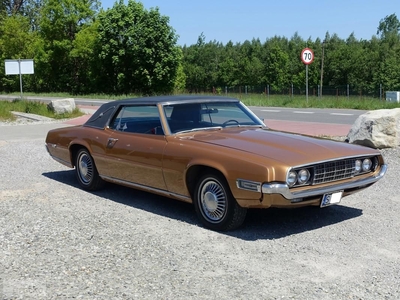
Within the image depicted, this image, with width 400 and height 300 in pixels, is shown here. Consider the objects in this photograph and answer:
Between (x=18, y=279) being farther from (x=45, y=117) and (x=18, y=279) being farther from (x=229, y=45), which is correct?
(x=229, y=45)

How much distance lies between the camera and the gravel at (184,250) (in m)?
4.20

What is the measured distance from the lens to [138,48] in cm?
5356

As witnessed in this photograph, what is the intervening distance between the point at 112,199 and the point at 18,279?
9.64 feet

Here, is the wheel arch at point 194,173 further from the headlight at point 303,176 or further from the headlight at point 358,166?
the headlight at point 358,166

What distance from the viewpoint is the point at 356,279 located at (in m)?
4.35

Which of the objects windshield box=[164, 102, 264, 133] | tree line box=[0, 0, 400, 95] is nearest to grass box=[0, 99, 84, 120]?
Result: windshield box=[164, 102, 264, 133]

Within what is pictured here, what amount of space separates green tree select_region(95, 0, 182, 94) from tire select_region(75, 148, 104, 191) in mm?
46420

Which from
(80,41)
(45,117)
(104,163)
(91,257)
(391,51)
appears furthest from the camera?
(391,51)

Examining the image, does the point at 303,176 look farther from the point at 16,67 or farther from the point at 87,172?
the point at 16,67

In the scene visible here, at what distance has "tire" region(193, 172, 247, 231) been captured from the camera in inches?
219

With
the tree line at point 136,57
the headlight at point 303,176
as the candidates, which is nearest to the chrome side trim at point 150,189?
the headlight at point 303,176

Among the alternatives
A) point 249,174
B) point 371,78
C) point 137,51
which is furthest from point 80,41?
point 249,174

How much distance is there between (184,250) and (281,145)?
1.56m

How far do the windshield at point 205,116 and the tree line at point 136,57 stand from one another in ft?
126
